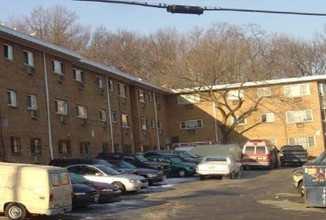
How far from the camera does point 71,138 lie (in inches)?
1398

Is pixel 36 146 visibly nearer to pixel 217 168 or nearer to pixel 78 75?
pixel 78 75

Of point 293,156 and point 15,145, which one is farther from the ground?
point 15,145

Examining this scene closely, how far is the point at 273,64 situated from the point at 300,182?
55.6m

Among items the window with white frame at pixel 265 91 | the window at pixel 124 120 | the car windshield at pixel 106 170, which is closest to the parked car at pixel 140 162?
the car windshield at pixel 106 170

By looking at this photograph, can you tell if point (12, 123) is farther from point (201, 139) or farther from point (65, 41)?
point (65, 41)

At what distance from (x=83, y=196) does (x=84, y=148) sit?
1930 cm

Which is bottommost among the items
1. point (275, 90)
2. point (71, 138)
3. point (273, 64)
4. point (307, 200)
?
point (307, 200)

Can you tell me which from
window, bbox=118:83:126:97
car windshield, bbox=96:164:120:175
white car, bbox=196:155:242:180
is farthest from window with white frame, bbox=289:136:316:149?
car windshield, bbox=96:164:120:175

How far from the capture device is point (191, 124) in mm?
60062

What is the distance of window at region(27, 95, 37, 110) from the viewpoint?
31094 millimetres

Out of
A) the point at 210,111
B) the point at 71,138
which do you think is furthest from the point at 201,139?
the point at 71,138

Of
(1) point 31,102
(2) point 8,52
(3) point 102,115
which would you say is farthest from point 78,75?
(2) point 8,52

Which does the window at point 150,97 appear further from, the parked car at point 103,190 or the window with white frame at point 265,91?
the parked car at point 103,190

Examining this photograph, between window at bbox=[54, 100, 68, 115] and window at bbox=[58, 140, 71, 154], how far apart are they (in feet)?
5.73
